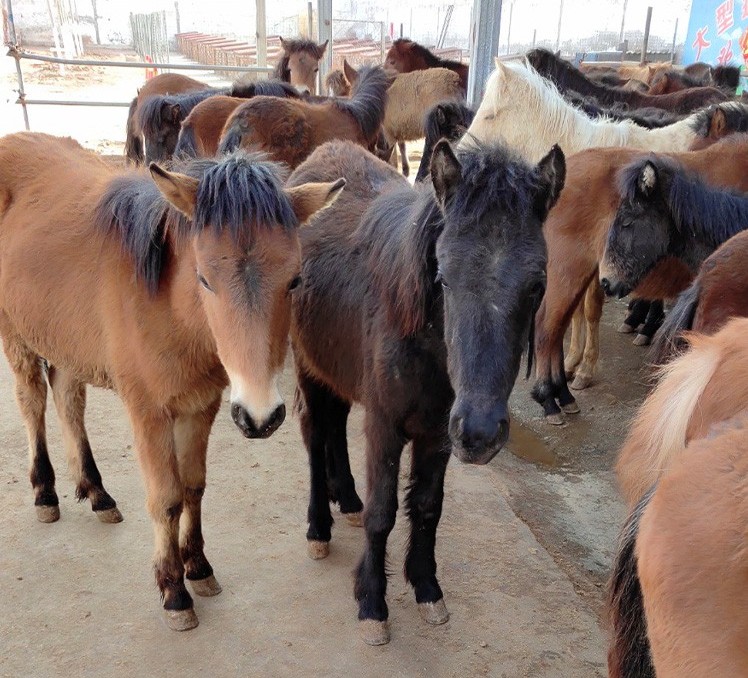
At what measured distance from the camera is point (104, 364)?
2648 millimetres

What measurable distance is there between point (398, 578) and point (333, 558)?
326 mm

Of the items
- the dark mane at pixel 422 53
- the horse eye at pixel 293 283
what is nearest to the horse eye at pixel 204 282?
the horse eye at pixel 293 283

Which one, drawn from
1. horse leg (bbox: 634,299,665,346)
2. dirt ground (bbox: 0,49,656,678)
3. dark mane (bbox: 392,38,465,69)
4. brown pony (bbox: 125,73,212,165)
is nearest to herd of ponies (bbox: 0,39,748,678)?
dirt ground (bbox: 0,49,656,678)

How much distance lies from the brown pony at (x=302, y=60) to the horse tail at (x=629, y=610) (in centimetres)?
988

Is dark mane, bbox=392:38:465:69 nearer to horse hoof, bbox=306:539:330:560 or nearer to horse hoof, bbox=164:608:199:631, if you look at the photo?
horse hoof, bbox=306:539:330:560

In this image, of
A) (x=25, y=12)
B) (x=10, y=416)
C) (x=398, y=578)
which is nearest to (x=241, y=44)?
(x=25, y=12)

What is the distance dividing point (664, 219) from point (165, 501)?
3204 millimetres

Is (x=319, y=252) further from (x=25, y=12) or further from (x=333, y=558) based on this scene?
(x=25, y=12)

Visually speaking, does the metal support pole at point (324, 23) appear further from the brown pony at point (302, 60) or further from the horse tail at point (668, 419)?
the horse tail at point (668, 419)

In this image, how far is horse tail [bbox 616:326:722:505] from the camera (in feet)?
4.63

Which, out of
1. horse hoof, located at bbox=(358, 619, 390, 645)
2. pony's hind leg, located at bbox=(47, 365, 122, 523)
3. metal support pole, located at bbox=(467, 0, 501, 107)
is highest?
metal support pole, located at bbox=(467, 0, 501, 107)

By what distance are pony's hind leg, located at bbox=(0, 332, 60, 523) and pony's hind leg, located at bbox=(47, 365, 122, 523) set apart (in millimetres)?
96

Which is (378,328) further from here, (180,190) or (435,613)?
(435,613)

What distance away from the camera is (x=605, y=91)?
820cm
